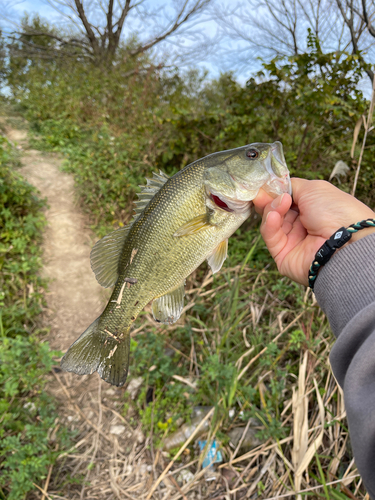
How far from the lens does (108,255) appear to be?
1.51 metres

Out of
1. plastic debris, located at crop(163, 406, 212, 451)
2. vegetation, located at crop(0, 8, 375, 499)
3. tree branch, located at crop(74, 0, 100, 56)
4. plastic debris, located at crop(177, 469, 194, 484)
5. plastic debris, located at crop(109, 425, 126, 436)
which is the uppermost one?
tree branch, located at crop(74, 0, 100, 56)

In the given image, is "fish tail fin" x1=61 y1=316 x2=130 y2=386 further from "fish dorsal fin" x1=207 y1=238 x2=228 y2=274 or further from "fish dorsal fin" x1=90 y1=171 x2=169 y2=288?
"fish dorsal fin" x1=207 y1=238 x2=228 y2=274

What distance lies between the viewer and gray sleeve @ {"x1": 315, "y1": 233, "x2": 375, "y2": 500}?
2.95ft

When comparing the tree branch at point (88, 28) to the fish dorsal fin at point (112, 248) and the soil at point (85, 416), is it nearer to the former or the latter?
the soil at point (85, 416)

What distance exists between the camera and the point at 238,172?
4.57ft

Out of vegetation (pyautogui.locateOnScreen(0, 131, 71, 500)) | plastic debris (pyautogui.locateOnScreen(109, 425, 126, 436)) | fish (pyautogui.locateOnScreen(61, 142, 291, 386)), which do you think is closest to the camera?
fish (pyautogui.locateOnScreen(61, 142, 291, 386))

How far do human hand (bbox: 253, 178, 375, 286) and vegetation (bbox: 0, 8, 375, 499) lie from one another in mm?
891

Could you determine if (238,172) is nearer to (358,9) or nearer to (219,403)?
(219,403)

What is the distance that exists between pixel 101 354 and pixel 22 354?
208 centimetres

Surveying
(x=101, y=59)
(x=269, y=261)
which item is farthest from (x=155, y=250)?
(x=101, y=59)

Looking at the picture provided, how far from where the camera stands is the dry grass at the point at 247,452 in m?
2.15

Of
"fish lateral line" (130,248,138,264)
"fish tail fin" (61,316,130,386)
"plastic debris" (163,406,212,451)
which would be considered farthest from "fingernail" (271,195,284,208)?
"plastic debris" (163,406,212,451)

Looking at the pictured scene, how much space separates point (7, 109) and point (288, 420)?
34.3ft

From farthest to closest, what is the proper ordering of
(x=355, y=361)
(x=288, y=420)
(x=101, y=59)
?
(x=101, y=59), (x=288, y=420), (x=355, y=361)
